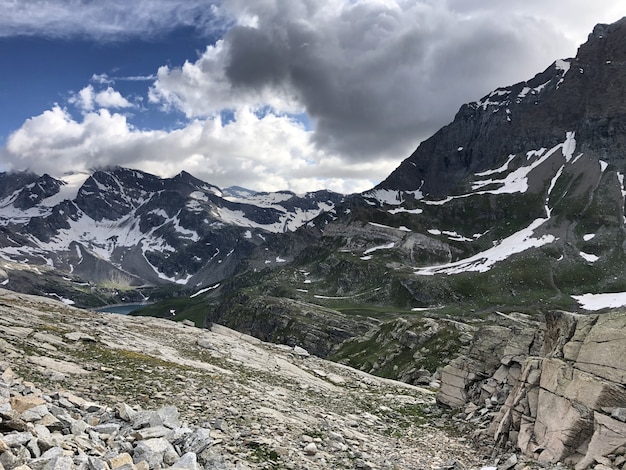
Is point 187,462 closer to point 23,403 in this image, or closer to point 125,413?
point 125,413

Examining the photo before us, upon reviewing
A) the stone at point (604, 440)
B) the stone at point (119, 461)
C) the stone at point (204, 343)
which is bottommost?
the stone at point (204, 343)

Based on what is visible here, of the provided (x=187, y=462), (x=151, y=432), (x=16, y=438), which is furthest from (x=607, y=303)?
(x=16, y=438)

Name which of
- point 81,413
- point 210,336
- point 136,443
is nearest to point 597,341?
point 136,443

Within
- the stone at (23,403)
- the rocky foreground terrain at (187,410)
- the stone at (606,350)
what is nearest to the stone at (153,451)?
the rocky foreground terrain at (187,410)

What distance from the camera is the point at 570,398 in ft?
60.2

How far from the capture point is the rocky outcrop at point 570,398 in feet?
53.8

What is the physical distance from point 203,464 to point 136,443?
2052mm

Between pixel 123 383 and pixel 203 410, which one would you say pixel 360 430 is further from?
pixel 123 383

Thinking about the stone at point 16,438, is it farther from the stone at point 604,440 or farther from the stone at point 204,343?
the stone at point 204,343

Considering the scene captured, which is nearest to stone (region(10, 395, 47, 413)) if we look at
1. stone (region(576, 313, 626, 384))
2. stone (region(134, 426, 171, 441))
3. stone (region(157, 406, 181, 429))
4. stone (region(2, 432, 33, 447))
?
stone (region(2, 432, 33, 447))

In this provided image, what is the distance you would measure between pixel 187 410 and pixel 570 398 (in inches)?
617

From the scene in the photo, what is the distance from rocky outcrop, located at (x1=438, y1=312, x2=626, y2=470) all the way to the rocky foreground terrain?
7.87 ft

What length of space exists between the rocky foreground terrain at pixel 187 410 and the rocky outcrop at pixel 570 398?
240 cm

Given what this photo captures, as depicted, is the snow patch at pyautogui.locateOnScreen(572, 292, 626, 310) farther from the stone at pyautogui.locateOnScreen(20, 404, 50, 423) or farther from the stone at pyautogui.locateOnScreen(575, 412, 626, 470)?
the stone at pyautogui.locateOnScreen(20, 404, 50, 423)
